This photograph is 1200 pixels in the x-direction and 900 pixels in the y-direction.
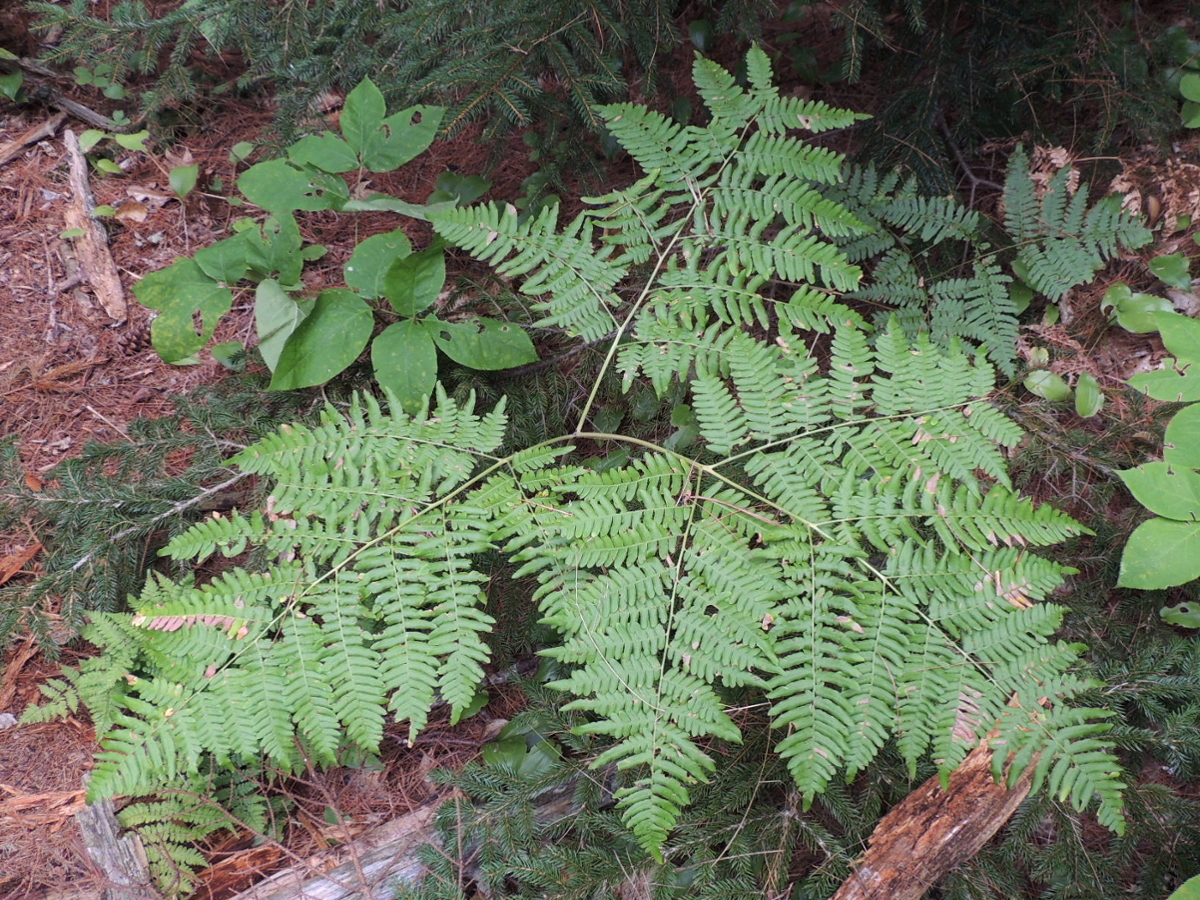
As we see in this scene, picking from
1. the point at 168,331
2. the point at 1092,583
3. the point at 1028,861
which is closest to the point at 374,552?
the point at 168,331

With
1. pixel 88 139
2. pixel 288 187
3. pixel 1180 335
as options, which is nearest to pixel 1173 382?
pixel 1180 335

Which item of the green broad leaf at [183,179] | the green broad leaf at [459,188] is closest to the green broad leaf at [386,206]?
the green broad leaf at [459,188]

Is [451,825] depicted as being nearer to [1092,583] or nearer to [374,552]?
[374,552]

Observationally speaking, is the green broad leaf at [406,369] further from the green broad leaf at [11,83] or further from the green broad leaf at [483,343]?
the green broad leaf at [11,83]

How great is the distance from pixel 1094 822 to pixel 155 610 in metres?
2.86

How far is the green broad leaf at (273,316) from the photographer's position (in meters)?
2.64

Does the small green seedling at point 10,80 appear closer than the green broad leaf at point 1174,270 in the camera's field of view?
No

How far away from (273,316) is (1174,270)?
3.23m

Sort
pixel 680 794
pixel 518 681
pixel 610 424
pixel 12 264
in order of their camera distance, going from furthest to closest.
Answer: pixel 12 264, pixel 610 424, pixel 518 681, pixel 680 794

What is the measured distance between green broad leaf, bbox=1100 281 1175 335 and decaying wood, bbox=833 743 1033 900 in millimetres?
1626

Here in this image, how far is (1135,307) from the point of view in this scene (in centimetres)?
Answer: 264

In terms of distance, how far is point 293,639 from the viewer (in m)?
2.05

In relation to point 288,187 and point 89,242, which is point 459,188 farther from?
point 89,242

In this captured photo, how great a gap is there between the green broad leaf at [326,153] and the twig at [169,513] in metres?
1.20
